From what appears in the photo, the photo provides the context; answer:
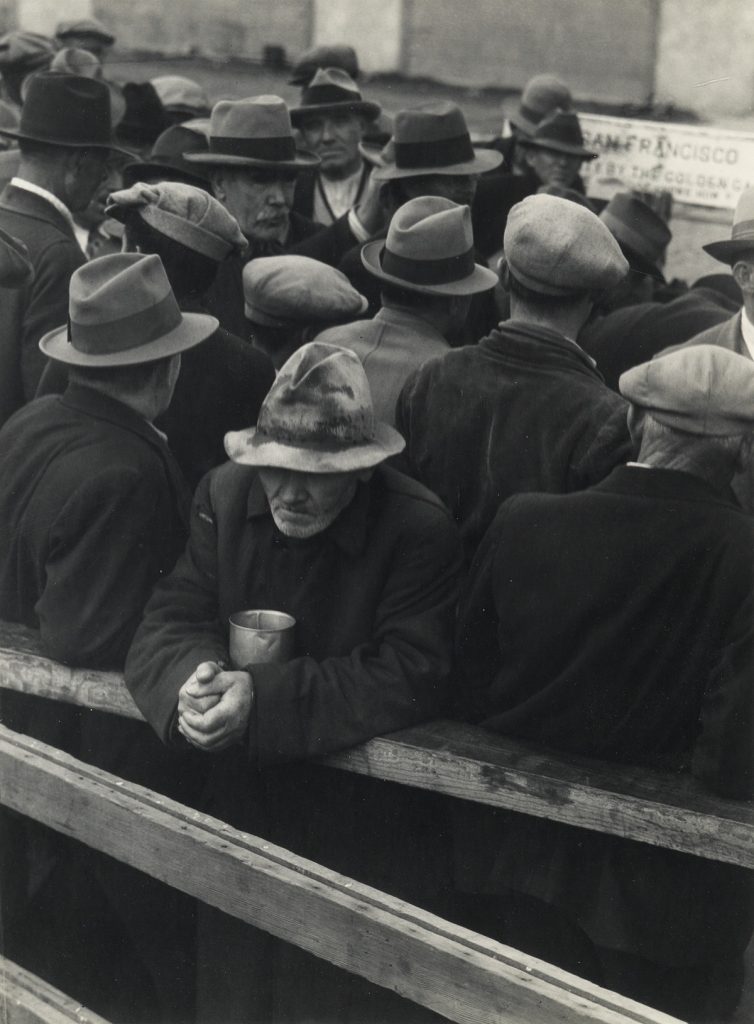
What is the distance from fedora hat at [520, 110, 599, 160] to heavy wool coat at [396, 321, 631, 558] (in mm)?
4288

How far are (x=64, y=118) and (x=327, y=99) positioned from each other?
99.6 inches

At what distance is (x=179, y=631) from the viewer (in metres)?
3.04

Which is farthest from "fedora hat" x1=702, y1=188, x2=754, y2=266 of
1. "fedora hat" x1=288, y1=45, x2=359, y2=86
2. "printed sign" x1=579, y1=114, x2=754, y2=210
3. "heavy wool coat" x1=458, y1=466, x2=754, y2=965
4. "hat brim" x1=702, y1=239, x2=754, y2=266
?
"fedora hat" x1=288, y1=45, x2=359, y2=86

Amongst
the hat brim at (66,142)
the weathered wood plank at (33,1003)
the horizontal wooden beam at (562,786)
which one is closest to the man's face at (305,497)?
the horizontal wooden beam at (562,786)

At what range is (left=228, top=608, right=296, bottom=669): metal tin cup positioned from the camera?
2.91 m

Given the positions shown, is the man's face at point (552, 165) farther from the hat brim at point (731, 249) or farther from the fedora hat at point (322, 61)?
the hat brim at point (731, 249)

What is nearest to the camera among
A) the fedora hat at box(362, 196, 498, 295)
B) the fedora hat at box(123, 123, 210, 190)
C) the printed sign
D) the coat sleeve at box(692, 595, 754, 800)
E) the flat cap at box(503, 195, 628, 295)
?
the coat sleeve at box(692, 595, 754, 800)

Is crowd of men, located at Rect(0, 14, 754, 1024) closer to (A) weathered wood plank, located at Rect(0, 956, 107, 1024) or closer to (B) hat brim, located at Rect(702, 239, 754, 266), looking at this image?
(B) hat brim, located at Rect(702, 239, 754, 266)

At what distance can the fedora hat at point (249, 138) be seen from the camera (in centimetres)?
528

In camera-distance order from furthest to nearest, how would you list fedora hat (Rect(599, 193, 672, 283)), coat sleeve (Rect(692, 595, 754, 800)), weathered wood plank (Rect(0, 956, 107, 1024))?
fedora hat (Rect(599, 193, 672, 283))
weathered wood plank (Rect(0, 956, 107, 1024))
coat sleeve (Rect(692, 595, 754, 800))

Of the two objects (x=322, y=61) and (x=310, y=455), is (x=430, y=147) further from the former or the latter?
(x=322, y=61)

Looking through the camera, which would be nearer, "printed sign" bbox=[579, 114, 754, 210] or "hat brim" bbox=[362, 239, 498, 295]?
"hat brim" bbox=[362, 239, 498, 295]

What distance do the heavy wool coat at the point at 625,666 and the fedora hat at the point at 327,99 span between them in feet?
15.5

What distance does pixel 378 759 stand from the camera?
2.90m
